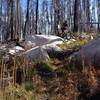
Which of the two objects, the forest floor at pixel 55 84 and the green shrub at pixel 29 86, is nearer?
the forest floor at pixel 55 84

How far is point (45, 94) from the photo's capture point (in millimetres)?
6551

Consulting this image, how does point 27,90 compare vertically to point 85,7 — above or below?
below

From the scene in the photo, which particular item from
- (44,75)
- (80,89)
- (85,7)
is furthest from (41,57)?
(85,7)

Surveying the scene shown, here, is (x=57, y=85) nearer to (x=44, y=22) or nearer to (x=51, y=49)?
(x=51, y=49)

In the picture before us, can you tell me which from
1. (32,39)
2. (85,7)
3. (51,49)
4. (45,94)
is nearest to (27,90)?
(45,94)

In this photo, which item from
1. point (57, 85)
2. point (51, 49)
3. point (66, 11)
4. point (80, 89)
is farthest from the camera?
point (66, 11)

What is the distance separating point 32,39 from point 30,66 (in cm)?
725

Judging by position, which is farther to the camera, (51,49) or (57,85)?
(51,49)

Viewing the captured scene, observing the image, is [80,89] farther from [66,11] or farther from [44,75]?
[66,11]

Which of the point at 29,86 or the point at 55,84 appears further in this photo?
the point at 55,84

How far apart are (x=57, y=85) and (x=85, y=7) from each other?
39.7 m

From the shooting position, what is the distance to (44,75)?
319 inches

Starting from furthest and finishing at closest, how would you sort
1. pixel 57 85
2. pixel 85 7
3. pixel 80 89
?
pixel 85 7
pixel 57 85
pixel 80 89

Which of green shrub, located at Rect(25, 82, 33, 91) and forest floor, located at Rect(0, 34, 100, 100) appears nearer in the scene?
forest floor, located at Rect(0, 34, 100, 100)
